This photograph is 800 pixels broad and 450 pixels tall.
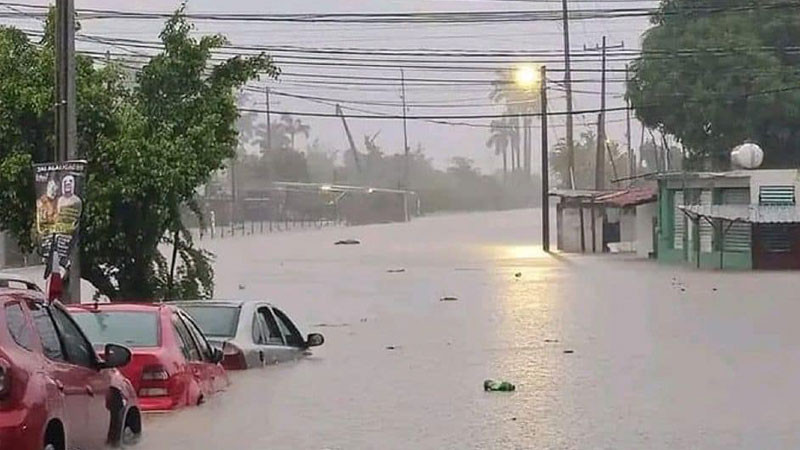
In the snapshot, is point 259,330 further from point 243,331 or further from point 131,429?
point 131,429

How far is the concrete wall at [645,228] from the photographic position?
5838 centimetres

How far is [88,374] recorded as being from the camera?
9.62 meters

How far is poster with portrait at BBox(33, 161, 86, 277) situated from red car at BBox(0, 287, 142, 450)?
711cm

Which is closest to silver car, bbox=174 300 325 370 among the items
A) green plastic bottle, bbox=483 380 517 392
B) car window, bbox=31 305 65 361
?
green plastic bottle, bbox=483 380 517 392

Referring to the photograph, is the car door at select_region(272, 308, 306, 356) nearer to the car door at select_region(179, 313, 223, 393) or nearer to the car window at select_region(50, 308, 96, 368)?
the car door at select_region(179, 313, 223, 393)

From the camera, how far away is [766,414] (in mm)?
14656

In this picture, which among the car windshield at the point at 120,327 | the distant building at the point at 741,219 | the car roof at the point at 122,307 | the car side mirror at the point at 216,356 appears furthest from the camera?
the distant building at the point at 741,219

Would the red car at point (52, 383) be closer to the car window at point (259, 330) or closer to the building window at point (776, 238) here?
the car window at point (259, 330)

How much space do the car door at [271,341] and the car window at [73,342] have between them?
7.45 meters

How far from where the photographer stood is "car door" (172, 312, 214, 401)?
13.8 meters

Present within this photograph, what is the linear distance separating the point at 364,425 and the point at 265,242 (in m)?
68.8

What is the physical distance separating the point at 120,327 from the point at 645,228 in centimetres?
4715

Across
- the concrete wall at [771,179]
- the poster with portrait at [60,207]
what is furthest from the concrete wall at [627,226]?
the poster with portrait at [60,207]

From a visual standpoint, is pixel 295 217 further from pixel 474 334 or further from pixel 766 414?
pixel 766 414
